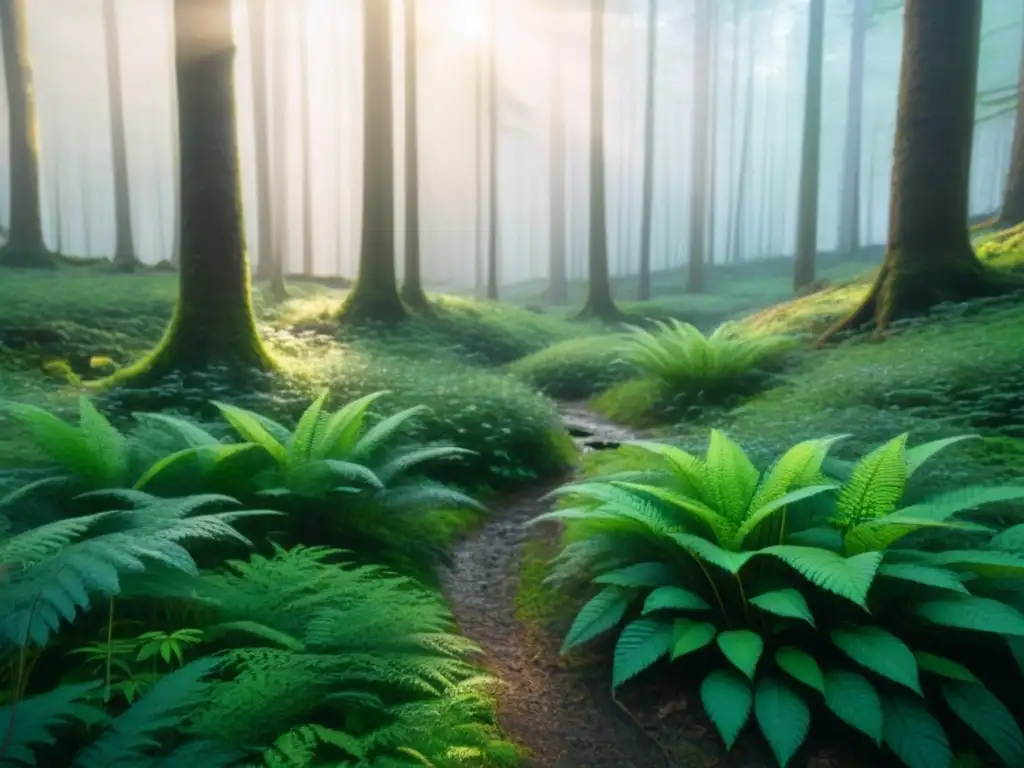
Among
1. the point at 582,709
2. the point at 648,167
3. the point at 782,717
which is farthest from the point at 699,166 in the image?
the point at 782,717

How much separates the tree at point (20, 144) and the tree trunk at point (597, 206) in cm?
1303

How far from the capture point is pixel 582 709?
121 inches

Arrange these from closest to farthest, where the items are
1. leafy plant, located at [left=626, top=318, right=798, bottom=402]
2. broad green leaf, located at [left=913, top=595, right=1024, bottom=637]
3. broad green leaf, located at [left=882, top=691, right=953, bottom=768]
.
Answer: broad green leaf, located at [left=882, top=691, right=953, bottom=768] < broad green leaf, located at [left=913, top=595, right=1024, bottom=637] < leafy plant, located at [left=626, top=318, right=798, bottom=402]

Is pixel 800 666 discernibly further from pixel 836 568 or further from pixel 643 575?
pixel 643 575

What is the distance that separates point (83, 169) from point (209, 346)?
67.8 ft

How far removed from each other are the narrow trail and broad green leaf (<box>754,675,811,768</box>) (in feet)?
1.45

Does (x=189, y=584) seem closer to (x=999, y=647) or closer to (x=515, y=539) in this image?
(x=515, y=539)

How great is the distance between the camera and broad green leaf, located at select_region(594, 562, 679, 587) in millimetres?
3236

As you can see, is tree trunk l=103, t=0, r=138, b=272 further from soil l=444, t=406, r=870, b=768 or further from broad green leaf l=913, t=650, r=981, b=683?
broad green leaf l=913, t=650, r=981, b=683

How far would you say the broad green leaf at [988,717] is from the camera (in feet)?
8.00

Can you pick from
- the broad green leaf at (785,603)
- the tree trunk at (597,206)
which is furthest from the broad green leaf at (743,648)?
the tree trunk at (597,206)

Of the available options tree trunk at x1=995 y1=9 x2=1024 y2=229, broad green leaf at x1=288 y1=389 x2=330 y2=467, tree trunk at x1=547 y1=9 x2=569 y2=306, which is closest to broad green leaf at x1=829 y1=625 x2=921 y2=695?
broad green leaf at x1=288 y1=389 x2=330 y2=467

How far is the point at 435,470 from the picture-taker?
5742 mm

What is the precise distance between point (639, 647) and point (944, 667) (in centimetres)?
112
